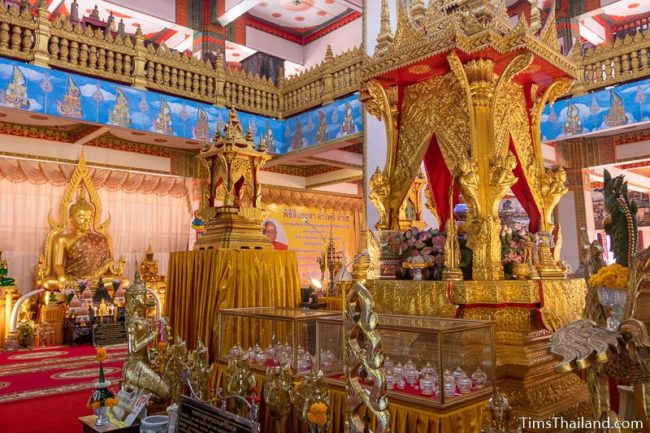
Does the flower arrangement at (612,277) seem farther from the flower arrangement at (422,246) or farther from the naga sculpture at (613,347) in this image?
the flower arrangement at (422,246)

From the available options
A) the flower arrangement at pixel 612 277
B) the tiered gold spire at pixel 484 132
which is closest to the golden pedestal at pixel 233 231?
the tiered gold spire at pixel 484 132

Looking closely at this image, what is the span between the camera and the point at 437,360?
1979 mm

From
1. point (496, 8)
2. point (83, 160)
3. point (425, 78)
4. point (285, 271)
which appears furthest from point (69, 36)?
point (496, 8)

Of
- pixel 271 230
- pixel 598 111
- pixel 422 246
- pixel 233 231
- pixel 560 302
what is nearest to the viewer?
pixel 560 302

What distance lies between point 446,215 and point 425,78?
1083 mm

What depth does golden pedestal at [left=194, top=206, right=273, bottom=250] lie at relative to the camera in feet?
15.2

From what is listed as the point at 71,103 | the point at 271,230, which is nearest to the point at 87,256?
Result: the point at 71,103

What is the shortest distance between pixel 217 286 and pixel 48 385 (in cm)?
157

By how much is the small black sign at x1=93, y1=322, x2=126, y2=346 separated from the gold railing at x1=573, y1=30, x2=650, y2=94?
20.7 ft

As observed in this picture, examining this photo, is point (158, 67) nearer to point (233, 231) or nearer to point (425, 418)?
point (233, 231)

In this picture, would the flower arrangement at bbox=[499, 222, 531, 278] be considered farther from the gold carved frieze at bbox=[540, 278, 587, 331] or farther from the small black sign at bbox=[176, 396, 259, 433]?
the small black sign at bbox=[176, 396, 259, 433]

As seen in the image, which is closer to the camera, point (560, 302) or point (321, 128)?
point (560, 302)

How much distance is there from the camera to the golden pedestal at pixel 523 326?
2.56m

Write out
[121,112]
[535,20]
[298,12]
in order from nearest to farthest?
[535,20]
[121,112]
[298,12]
